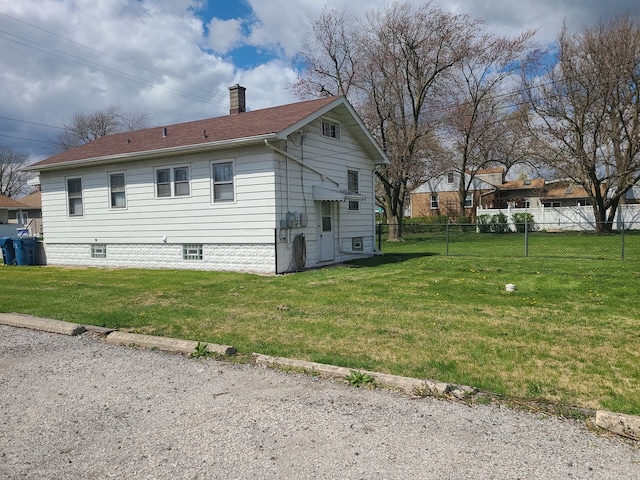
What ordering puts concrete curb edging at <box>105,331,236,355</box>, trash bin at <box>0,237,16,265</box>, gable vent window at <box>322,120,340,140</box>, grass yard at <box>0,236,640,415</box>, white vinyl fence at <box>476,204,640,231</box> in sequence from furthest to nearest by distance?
white vinyl fence at <box>476,204,640,231</box>, trash bin at <box>0,237,16,265</box>, gable vent window at <box>322,120,340,140</box>, concrete curb edging at <box>105,331,236,355</box>, grass yard at <box>0,236,640,415</box>

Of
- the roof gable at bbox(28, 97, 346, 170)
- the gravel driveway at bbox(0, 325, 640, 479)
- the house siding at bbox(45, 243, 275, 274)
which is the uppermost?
the roof gable at bbox(28, 97, 346, 170)

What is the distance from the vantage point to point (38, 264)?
18234 mm

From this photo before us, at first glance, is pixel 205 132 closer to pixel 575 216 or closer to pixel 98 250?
pixel 98 250

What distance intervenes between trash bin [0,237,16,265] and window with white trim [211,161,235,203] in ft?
31.0

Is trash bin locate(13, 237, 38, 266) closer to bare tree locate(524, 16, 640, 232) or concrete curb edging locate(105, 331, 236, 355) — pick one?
concrete curb edging locate(105, 331, 236, 355)

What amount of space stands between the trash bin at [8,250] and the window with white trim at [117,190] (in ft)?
16.7

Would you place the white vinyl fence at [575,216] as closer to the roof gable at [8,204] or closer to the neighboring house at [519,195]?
the neighboring house at [519,195]

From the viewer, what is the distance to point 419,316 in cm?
731

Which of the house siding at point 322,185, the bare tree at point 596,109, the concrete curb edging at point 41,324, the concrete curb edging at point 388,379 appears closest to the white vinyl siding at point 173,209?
the house siding at point 322,185

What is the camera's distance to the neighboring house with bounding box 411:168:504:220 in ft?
149

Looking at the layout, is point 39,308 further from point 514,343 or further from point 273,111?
point 273,111

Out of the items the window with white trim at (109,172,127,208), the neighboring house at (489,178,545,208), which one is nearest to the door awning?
the window with white trim at (109,172,127,208)

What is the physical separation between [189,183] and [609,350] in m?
11.9

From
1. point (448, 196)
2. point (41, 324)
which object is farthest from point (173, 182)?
point (448, 196)
